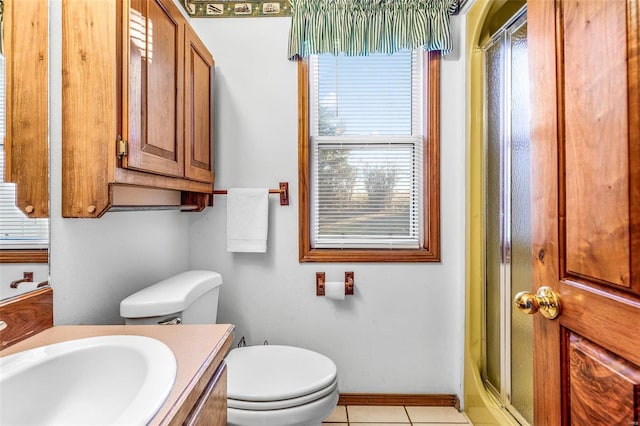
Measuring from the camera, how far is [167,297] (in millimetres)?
1265

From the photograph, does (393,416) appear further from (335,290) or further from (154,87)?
(154,87)

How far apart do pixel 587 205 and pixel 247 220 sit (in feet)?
4.72

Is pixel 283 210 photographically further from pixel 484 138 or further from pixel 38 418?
pixel 38 418

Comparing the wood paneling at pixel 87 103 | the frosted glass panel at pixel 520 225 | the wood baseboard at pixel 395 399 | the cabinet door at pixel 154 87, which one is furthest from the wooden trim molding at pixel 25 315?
the frosted glass panel at pixel 520 225

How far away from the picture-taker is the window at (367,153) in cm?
194

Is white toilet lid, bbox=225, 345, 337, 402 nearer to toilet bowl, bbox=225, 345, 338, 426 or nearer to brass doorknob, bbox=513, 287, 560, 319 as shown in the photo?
toilet bowl, bbox=225, 345, 338, 426

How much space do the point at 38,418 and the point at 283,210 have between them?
1331mm

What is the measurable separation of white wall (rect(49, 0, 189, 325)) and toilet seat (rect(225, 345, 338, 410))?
50cm

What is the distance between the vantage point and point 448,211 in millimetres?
1906

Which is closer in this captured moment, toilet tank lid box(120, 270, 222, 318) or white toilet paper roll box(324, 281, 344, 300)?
toilet tank lid box(120, 270, 222, 318)

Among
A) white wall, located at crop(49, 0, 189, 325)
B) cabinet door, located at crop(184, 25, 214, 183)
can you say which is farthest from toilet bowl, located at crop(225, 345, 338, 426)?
cabinet door, located at crop(184, 25, 214, 183)

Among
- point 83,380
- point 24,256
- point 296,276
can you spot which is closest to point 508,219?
point 296,276

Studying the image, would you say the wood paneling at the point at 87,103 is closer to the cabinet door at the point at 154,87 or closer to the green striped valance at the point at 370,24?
the cabinet door at the point at 154,87

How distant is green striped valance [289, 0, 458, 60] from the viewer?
1.79m
